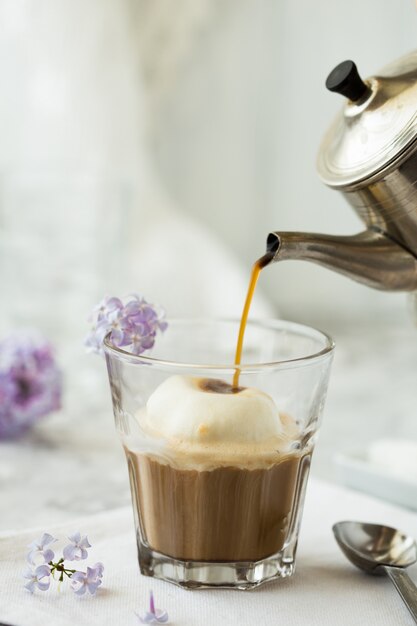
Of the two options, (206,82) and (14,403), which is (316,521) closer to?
(14,403)

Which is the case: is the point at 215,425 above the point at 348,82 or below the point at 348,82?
below

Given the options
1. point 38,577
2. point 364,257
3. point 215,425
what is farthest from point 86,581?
point 364,257

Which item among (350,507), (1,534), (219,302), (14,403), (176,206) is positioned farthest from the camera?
(176,206)

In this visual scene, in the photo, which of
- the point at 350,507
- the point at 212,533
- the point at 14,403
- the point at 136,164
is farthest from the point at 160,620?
the point at 136,164

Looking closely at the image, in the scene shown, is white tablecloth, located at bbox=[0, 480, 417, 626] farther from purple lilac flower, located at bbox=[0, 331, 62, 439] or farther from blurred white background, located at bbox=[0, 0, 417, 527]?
purple lilac flower, located at bbox=[0, 331, 62, 439]

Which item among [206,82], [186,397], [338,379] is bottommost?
[338,379]

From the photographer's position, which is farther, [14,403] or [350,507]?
[14,403]

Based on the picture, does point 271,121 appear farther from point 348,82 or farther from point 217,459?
point 217,459

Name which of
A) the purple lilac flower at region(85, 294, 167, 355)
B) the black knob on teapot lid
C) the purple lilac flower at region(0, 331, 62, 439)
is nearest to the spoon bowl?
the purple lilac flower at region(85, 294, 167, 355)
